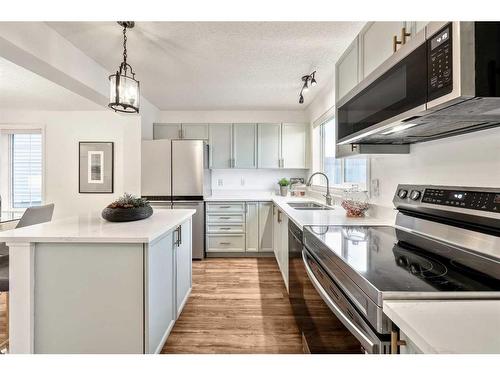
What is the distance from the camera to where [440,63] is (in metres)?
0.70

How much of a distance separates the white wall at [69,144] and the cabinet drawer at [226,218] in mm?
1577

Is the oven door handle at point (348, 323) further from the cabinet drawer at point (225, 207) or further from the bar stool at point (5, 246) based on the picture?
the cabinet drawer at point (225, 207)

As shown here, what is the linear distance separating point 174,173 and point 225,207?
34.2 inches

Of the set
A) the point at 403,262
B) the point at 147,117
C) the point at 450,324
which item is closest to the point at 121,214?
the point at 403,262

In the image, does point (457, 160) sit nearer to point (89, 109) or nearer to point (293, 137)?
point (293, 137)

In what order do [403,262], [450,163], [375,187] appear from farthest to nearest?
1. [375,187]
2. [450,163]
3. [403,262]

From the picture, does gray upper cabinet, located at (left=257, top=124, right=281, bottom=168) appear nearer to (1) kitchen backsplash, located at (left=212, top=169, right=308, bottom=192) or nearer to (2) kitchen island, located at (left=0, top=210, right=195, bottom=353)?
(1) kitchen backsplash, located at (left=212, top=169, right=308, bottom=192)

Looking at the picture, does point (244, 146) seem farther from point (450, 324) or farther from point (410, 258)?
point (450, 324)

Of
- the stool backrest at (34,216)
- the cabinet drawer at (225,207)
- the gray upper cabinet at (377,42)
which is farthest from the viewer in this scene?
the cabinet drawer at (225,207)

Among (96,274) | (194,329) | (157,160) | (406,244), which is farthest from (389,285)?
(157,160)

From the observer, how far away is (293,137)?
4.02m

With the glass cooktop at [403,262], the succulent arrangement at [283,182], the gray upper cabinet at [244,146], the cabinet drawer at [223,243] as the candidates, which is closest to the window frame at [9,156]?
the cabinet drawer at [223,243]

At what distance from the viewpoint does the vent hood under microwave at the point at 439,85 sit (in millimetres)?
626

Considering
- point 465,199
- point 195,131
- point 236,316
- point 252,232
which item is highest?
point 195,131
